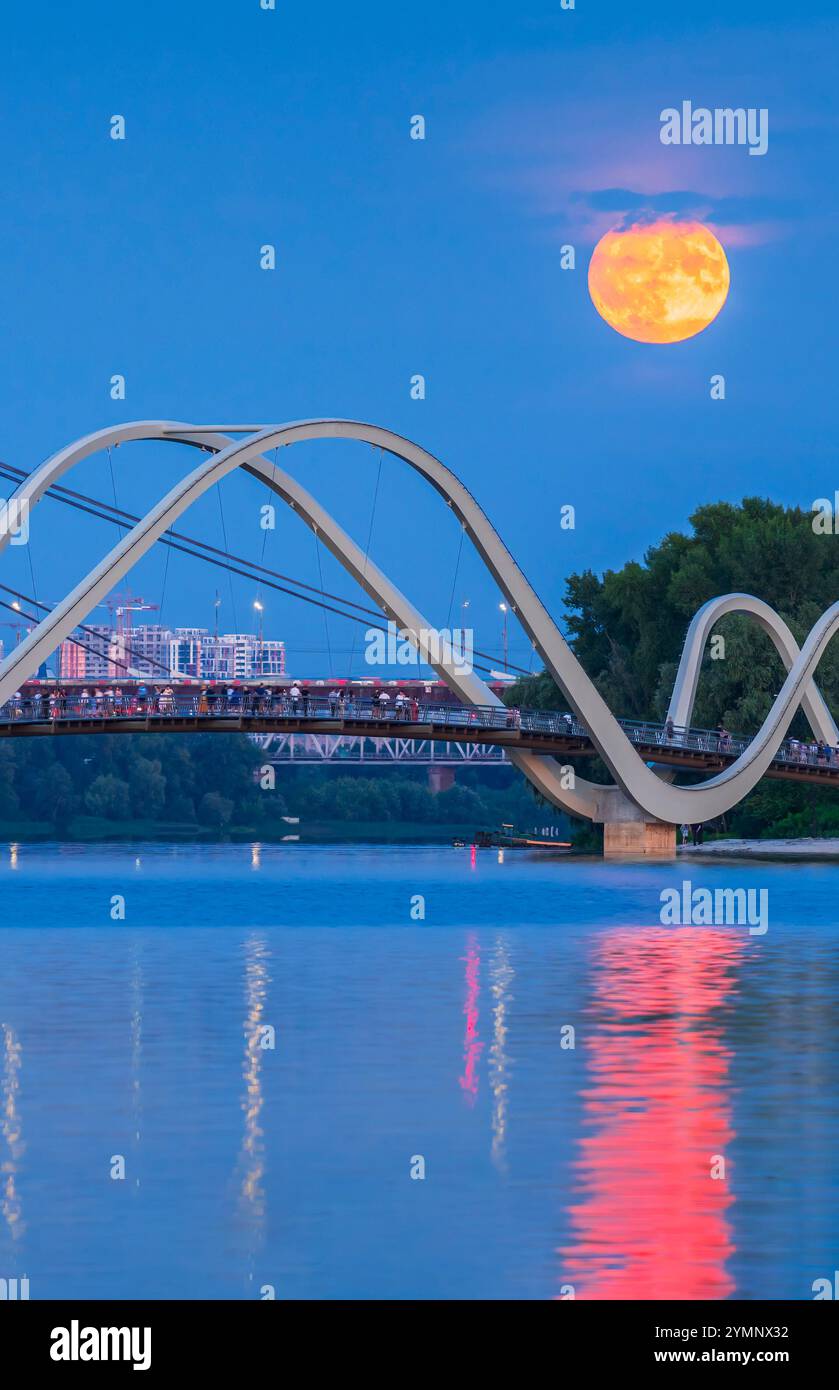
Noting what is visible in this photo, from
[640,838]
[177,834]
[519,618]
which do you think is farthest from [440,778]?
[519,618]

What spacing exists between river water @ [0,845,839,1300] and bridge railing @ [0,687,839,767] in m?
33.6

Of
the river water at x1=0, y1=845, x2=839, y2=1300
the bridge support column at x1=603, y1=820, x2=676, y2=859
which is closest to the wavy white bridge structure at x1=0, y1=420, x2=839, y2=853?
the bridge support column at x1=603, y1=820, x2=676, y2=859

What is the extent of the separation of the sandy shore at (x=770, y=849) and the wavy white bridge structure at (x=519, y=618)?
2.59 m

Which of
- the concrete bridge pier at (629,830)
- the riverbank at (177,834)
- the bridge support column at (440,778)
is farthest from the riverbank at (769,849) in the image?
the bridge support column at (440,778)

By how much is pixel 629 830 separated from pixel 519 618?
10935 mm

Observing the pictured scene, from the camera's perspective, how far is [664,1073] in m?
22.6

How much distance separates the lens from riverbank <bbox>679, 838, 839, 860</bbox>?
8906cm

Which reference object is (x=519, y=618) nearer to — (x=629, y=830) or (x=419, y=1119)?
(x=629, y=830)

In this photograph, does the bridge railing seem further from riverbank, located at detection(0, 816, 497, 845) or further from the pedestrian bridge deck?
riverbank, located at detection(0, 816, 497, 845)

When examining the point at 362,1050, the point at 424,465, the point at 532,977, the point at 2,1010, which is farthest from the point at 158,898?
the point at 362,1050

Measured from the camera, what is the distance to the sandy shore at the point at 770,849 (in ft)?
292

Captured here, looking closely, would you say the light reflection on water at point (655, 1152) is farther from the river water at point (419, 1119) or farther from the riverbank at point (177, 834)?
the riverbank at point (177, 834)
